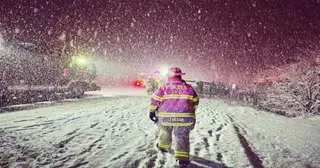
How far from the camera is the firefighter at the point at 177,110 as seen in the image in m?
4.56

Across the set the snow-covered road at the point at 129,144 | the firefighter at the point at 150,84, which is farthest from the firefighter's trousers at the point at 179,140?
the firefighter at the point at 150,84

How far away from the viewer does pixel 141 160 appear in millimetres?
4680

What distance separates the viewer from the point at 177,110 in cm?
467

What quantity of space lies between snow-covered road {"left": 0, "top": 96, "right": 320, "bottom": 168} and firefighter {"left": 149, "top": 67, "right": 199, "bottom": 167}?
1.55 feet

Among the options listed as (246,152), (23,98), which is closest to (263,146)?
(246,152)

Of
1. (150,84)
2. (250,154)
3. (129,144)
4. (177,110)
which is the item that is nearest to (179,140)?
(177,110)

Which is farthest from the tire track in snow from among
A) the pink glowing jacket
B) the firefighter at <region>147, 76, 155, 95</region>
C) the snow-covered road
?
the firefighter at <region>147, 76, 155, 95</region>

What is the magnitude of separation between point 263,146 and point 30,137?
5542mm

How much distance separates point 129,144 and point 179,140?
1.61 metres

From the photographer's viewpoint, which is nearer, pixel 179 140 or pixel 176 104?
pixel 179 140

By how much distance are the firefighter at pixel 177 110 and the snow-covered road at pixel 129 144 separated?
1.55 feet

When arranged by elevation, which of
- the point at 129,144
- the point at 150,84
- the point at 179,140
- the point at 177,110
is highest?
the point at 150,84

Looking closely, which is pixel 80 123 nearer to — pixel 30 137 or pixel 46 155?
pixel 30 137

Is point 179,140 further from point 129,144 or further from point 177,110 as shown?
point 129,144
